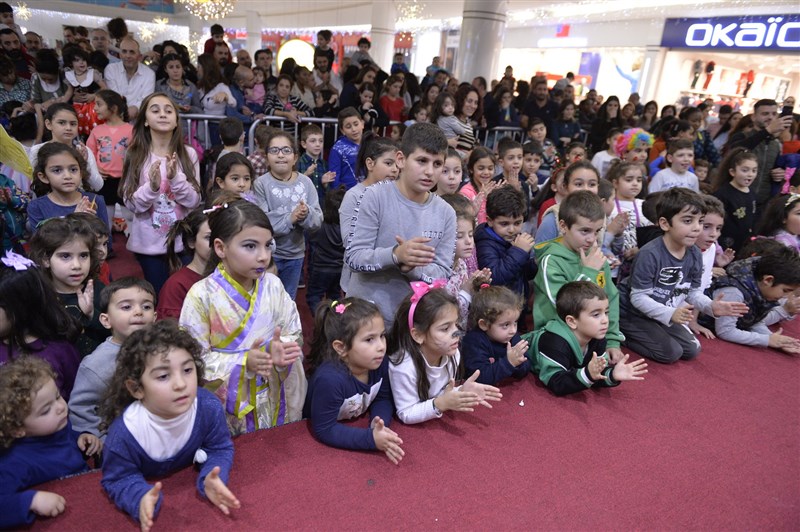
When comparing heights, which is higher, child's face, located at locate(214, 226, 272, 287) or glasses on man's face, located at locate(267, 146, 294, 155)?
glasses on man's face, located at locate(267, 146, 294, 155)

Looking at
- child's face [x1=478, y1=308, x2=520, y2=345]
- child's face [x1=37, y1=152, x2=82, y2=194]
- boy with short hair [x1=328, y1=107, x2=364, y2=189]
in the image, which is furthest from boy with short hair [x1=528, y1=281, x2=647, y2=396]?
child's face [x1=37, y1=152, x2=82, y2=194]

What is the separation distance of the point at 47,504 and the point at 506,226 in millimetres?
2564

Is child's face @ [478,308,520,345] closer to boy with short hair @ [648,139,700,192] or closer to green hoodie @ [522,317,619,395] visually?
green hoodie @ [522,317,619,395]

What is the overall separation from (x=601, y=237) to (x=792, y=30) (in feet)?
30.7

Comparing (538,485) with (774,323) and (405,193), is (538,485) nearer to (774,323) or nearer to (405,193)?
(405,193)

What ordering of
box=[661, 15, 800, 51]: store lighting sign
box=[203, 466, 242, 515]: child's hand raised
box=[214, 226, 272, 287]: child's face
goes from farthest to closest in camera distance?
box=[661, 15, 800, 51]: store lighting sign, box=[214, 226, 272, 287]: child's face, box=[203, 466, 242, 515]: child's hand raised

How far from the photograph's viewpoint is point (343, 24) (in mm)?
18500

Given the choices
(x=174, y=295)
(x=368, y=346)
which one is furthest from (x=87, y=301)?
(x=368, y=346)

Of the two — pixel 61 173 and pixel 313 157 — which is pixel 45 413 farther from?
pixel 313 157

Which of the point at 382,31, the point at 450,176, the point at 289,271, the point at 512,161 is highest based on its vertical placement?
the point at 382,31

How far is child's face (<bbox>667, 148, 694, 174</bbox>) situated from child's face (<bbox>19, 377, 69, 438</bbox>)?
5073mm

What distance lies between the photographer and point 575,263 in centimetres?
296

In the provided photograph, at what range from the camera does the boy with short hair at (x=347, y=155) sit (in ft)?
13.9

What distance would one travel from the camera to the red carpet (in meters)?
1.66
